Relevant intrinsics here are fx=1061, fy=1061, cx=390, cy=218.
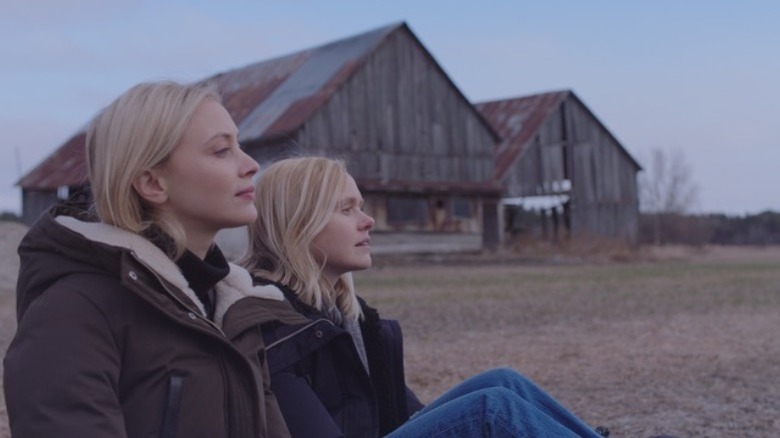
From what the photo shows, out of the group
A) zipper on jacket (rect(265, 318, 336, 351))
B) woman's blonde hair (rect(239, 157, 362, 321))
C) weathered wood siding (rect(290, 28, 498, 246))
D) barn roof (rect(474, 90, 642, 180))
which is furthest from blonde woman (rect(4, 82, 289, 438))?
barn roof (rect(474, 90, 642, 180))

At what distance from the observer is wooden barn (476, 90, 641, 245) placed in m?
35.0

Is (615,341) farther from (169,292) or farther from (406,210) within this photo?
(406,210)

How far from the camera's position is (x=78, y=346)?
6.42 ft

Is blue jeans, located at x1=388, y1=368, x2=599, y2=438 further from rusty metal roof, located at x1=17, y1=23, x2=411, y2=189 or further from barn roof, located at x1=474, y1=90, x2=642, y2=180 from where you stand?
barn roof, located at x1=474, y1=90, x2=642, y2=180

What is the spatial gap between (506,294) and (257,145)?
12543 mm

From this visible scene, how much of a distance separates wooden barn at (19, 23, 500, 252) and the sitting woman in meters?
22.8

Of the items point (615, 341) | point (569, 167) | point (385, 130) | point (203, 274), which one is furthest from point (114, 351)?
point (569, 167)

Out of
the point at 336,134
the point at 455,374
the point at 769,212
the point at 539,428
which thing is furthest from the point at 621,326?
the point at 769,212

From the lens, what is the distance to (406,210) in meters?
29.3

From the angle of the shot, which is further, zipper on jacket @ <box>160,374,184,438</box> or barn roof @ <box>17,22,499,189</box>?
barn roof @ <box>17,22,499,189</box>

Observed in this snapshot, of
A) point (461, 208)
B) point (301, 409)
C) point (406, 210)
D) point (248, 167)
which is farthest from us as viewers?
point (461, 208)

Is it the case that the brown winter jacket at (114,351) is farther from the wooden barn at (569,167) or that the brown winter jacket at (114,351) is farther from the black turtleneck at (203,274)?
the wooden barn at (569,167)

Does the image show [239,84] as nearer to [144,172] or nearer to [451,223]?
[451,223]

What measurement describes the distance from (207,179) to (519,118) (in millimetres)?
34887
